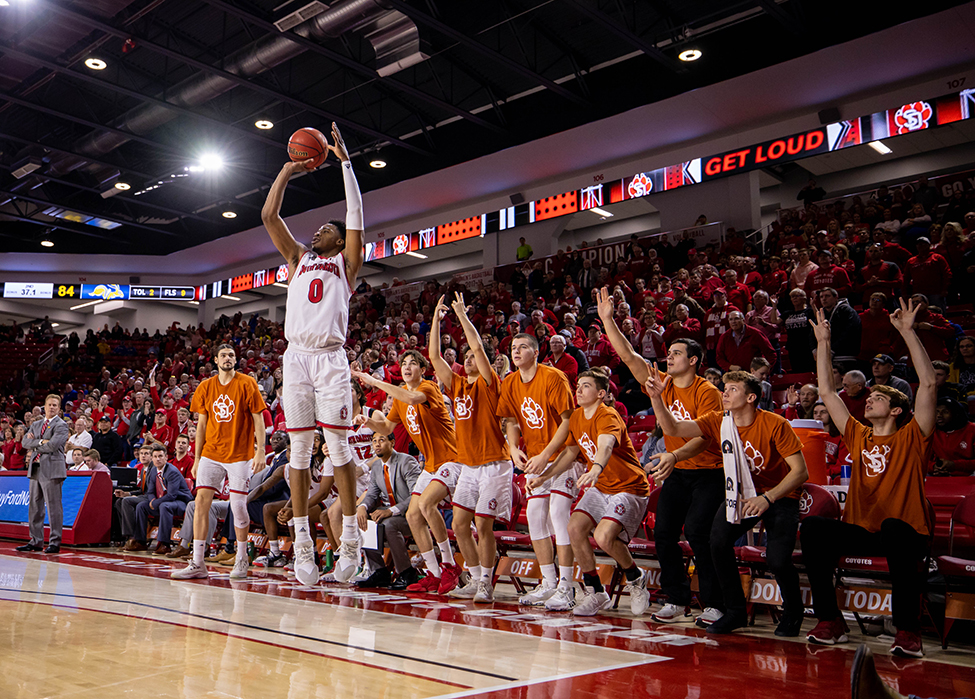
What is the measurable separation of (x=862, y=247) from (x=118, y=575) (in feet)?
33.9

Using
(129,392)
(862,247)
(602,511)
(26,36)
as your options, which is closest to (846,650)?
(602,511)

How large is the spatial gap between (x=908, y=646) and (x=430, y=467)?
3.80m

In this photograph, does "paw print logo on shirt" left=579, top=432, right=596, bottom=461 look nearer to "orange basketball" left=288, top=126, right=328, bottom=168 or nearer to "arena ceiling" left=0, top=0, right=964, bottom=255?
"orange basketball" left=288, top=126, right=328, bottom=168

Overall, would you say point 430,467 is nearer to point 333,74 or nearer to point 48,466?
point 48,466

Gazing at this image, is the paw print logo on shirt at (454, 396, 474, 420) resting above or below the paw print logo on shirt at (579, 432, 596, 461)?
above

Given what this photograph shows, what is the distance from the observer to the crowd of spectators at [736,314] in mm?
8219

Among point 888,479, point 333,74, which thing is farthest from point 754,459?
point 333,74

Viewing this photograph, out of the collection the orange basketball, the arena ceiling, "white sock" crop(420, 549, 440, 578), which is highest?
the arena ceiling

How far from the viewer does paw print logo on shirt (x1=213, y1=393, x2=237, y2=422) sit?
724 cm

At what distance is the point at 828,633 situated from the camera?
14.4 feet

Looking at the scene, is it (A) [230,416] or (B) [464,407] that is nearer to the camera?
(B) [464,407]

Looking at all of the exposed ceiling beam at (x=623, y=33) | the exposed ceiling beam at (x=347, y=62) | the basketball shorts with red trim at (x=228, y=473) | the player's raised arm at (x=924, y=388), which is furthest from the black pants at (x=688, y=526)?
the exposed ceiling beam at (x=347, y=62)

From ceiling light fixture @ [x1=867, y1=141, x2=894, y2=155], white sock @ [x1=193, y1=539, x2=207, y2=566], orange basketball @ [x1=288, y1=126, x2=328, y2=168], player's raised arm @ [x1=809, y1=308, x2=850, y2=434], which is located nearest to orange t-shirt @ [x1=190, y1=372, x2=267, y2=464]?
white sock @ [x1=193, y1=539, x2=207, y2=566]

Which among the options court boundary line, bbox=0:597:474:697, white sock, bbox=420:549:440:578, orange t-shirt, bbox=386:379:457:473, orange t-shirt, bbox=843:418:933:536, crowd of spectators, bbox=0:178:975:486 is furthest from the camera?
crowd of spectators, bbox=0:178:975:486
